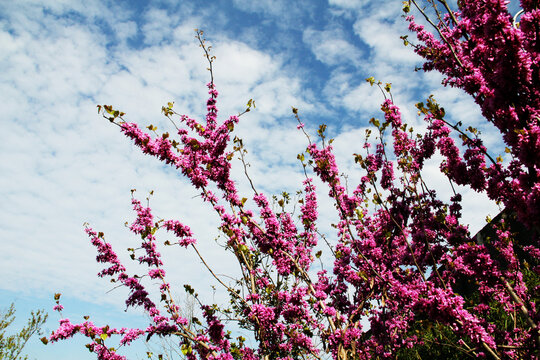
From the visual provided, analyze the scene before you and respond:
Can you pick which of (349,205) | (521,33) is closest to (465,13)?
(521,33)

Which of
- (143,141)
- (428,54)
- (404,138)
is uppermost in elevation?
(428,54)

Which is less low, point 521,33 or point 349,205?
point 349,205

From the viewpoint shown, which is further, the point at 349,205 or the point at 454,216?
the point at 349,205

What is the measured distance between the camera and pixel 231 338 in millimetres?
5777

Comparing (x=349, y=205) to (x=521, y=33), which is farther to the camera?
(x=349, y=205)

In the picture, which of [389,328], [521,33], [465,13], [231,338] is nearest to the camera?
[521,33]

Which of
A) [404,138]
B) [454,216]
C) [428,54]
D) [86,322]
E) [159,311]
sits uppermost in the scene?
[428,54]

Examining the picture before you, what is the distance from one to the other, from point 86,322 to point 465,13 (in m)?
6.66

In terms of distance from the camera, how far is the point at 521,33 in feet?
8.50

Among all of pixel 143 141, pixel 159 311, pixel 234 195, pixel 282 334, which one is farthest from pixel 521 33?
pixel 159 311

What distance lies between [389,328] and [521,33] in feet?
18.3

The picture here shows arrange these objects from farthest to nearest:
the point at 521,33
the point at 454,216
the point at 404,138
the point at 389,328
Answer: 1. the point at 389,328
2. the point at 404,138
3. the point at 454,216
4. the point at 521,33

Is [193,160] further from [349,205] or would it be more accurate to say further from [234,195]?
[349,205]

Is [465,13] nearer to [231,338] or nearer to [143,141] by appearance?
[143,141]
